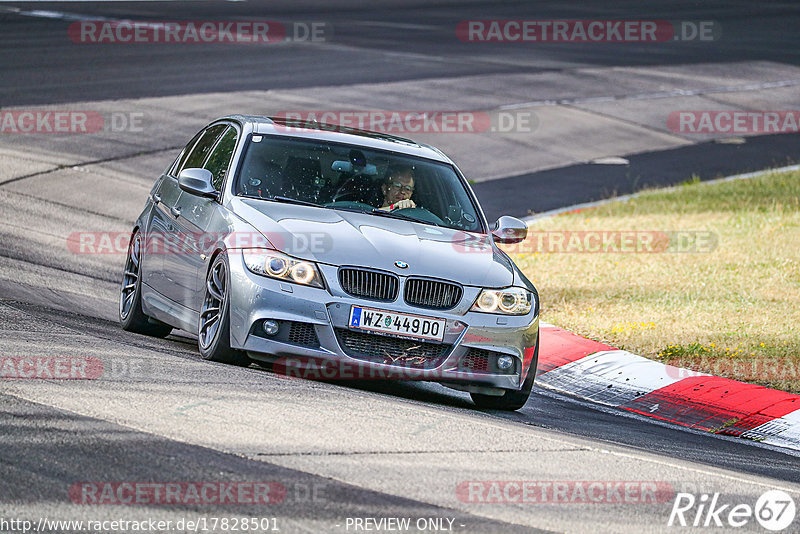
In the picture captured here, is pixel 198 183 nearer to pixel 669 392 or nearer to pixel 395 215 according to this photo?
pixel 395 215

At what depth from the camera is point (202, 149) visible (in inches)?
405

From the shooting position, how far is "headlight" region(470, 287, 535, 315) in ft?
27.0

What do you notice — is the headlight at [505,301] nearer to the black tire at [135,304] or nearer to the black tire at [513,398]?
the black tire at [513,398]

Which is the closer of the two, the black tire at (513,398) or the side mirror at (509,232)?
the black tire at (513,398)

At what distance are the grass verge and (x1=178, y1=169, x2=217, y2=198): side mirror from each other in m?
4.14

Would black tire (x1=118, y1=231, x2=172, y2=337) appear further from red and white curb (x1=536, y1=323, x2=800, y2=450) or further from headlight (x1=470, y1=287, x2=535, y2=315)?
red and white curb (x1=536, y1=323, x2=800, y2=450)

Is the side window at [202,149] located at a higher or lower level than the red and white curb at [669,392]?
higher

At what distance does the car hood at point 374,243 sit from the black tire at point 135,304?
63.4 inches

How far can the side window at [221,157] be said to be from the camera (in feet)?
30.8

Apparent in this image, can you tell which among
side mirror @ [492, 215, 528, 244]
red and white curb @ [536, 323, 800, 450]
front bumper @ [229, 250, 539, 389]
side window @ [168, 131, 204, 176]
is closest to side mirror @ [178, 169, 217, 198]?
front bumper @ [229, 250, 539, 389]

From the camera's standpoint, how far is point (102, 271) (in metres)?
13.2

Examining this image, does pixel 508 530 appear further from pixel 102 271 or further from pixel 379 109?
pixel 379 109

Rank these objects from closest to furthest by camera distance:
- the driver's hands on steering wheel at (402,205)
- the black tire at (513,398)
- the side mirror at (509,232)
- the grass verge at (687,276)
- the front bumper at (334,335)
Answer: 1. the front bumper at (334,335)
2. the black tire at (513,398)
3. the driver's hands on steering wheel at (402,205)
4. the side mirror at (509,232)
5. the grass verge at (687,276)

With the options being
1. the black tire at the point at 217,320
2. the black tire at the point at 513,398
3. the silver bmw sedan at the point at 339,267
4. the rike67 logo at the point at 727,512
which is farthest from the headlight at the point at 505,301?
the rike67 logo at the point at 727,512
